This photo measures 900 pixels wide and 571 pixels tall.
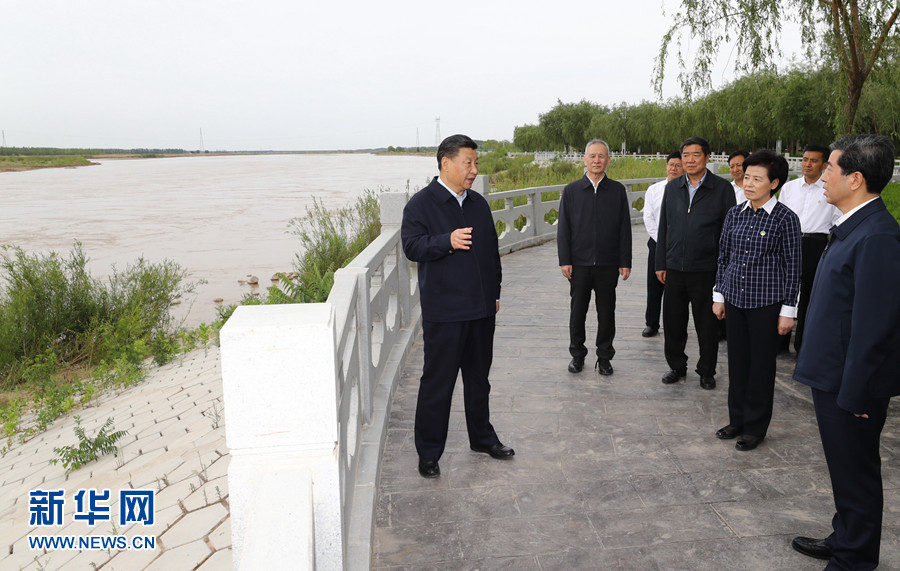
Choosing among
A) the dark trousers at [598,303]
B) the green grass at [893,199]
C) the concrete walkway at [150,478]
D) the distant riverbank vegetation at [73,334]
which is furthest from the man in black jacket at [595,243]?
the green grass at [893,199]

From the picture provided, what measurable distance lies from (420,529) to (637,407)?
93.6 inches

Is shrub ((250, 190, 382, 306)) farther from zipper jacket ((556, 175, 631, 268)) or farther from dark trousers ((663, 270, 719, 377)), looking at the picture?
dark trousers ((663, 270, 719, 377))

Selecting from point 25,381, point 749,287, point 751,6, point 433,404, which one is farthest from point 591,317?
point 25,381

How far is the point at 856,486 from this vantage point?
3.10 metres

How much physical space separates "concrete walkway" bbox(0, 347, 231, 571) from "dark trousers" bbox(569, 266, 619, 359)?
125 inches

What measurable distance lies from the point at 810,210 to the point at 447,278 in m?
3.98

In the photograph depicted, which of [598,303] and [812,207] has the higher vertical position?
[812,207]

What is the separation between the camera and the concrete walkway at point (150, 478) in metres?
4.50

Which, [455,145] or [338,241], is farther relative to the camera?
[338,241]

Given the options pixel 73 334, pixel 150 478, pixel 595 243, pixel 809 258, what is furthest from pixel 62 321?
pixel 809 258

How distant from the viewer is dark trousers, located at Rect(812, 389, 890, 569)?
3070 millimetres

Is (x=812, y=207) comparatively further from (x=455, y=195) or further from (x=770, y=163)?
(x=455, y=195)

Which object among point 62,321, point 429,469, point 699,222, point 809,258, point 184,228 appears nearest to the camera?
point 429,469

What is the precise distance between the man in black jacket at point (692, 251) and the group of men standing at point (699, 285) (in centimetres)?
1
